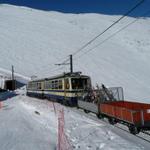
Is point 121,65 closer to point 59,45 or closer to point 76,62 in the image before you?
point 76,62

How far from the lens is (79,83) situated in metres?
25.0

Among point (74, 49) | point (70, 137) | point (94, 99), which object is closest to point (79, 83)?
point (94, 99)

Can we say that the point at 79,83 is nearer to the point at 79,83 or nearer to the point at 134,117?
the point at 79,83

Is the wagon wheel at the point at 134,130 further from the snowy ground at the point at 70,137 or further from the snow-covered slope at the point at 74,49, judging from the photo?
the snow-covered slope at the point at 74,49

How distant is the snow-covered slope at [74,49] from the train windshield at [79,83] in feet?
97.3

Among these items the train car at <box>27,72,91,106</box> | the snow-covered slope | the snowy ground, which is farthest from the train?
the snow-covered slope

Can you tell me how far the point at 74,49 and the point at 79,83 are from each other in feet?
211

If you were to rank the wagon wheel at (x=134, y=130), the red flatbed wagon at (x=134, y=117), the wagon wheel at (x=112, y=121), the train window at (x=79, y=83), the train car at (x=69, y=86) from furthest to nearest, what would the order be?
the train window at (x=79, y=83)
the train car at (x=69, y=86)
the wagon wheel at (x=112, y=121)
the wagon wheel at (x=134, y=130)
the red flatbed wagon at (x=134, y=117)

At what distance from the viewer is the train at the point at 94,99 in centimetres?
1226

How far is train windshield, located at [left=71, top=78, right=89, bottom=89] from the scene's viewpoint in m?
24.6

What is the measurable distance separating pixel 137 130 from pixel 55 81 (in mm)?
16610

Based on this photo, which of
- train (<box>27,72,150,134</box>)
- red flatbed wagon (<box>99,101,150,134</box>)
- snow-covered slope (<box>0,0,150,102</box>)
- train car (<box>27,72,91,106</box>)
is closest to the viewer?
red flatbed wagon (<box>99,101,150,134</box>)

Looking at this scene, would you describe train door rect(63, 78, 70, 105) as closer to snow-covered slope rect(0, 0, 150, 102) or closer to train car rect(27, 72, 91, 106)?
train car rect(27, 72, 91, 106)

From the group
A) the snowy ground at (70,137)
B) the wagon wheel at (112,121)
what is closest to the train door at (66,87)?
the snowy ground at (70,137)
